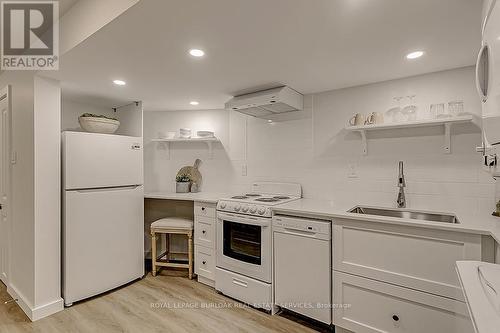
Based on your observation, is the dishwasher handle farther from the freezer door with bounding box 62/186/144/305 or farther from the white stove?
the freezer door with bounding box 62/186/144/305

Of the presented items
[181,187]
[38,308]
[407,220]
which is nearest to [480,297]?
[407,220]

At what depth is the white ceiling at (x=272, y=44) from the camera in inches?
50.4

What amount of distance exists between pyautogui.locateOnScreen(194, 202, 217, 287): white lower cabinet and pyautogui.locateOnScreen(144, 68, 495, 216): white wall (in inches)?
24.8

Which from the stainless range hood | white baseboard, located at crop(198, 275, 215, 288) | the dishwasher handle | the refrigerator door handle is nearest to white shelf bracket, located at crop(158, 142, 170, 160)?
the refrigerator door handle

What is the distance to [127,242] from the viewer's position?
2775 mm

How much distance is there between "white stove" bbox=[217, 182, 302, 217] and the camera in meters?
2.32

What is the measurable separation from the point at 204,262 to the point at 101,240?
1.05m

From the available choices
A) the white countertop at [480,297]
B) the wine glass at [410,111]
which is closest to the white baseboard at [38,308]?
the white countertop at [480,297]

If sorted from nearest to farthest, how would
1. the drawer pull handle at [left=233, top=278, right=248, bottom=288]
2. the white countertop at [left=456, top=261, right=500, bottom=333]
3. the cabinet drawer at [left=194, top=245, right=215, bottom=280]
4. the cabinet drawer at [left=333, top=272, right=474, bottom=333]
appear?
the white countertop at [left=456, top=261, right=500, bottom=333]
the cabinet drawer at [left=333, top=272, right=474, bottom=333]
the drawer pull handle at [left=233, top=278, right=248, bottom=288]
the cabinet drawer at [left=194, top=245, right=215, bottom=280]

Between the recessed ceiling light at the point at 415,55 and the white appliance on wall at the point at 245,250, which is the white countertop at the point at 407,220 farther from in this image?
the recessed ceiling light at the point at 415,55

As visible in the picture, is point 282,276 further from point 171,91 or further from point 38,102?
point 38,102

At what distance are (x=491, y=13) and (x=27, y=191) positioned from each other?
3.17 metres

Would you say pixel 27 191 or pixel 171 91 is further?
pixel 171 91

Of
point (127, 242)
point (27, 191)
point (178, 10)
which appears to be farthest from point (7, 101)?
point (178, 10)
